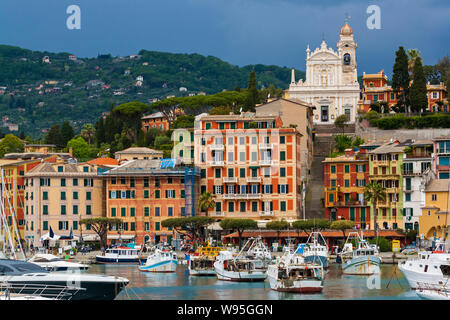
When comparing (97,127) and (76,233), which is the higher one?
(97,127)

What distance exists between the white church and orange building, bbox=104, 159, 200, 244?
41666 mm

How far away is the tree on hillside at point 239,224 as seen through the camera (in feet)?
296

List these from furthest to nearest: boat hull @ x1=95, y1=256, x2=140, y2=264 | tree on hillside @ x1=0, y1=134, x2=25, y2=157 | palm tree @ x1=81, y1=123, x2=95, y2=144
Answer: palm tree @ x1=81, y1=123, x2=95, y2=144 < tree on hillside @ x1=0, y1=134, x2=25, y2=157 < boat hull @ x1=95, y1=256, x2=140, y2=264

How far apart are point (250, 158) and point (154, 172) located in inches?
467

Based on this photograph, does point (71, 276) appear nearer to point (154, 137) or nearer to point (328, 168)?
point (328, 168)

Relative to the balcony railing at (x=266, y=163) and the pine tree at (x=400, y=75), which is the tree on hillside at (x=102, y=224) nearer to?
the balcony railing at (x=266, y=163)

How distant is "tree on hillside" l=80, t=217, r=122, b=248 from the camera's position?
92750 millimetres

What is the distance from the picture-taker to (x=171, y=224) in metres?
90.9

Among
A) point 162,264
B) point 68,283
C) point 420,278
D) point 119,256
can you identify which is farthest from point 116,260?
point 68,283

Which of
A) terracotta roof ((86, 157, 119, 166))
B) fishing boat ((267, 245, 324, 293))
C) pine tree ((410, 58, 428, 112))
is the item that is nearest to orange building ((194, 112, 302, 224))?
terracotta roof ((86, 157, 119, 166))

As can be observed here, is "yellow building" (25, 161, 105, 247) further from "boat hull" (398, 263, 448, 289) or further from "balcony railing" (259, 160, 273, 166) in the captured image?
"boat hull" (398, 263, 448, 289)

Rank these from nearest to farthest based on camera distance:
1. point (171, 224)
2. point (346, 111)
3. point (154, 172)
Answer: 1. point (171, 224)
2. point (154, 172)
3. point (346, 111)

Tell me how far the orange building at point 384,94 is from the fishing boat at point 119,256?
63110 millimetres
